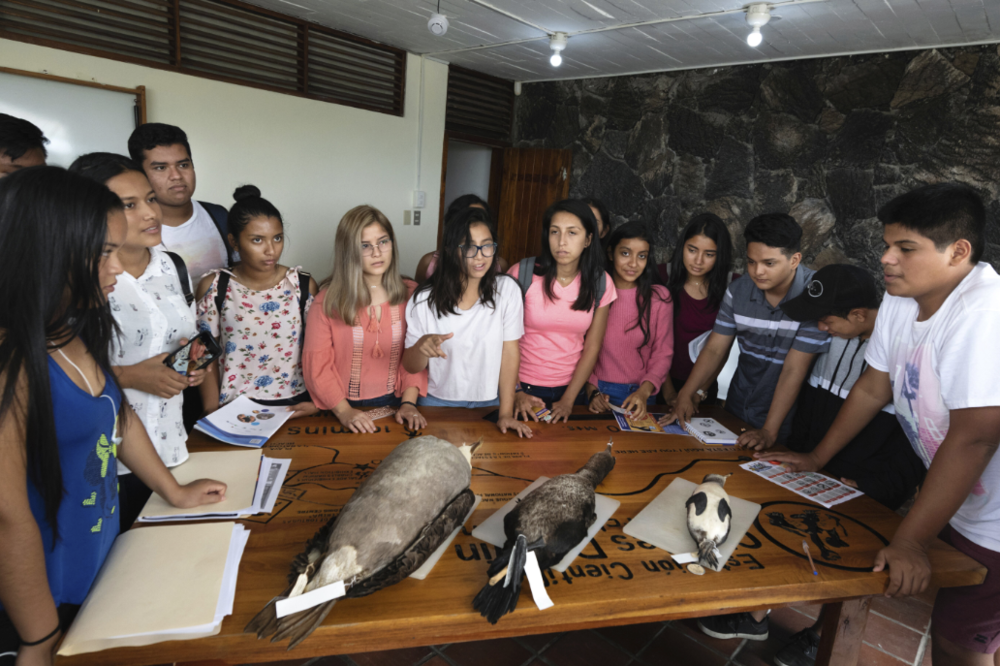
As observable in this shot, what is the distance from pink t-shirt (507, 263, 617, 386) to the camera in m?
2.33

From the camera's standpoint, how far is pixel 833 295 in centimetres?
183

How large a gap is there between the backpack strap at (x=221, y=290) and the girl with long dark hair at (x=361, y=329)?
32 centimetres

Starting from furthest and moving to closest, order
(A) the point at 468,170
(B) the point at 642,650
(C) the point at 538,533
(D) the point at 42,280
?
(A) the point at 468,170 → (B) the point at 642,650 → (C) the point at 538,533 → (D) the point at 42,280

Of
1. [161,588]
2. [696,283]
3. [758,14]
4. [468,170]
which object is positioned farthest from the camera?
[468,170]

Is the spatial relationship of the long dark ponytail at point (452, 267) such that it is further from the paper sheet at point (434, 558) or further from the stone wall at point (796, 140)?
the stone wall at point (796, 140)

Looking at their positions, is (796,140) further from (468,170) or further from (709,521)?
(709,521)

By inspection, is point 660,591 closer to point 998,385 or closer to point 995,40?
point 998,385

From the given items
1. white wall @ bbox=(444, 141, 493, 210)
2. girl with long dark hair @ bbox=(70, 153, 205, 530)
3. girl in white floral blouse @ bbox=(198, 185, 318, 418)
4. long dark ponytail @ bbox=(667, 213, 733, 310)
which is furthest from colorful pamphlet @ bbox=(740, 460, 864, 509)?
white wall @ bbox=(444, 141, 493, 210)

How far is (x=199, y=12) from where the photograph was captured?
3.79 meters

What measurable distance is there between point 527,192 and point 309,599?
575 cm

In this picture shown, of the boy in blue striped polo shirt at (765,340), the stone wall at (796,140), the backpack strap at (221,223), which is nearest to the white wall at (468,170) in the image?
the stone wall at (796,140)

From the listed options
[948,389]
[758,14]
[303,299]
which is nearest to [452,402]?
[303,299]

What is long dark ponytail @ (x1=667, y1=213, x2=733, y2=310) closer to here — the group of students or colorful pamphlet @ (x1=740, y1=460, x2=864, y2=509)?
the group of students

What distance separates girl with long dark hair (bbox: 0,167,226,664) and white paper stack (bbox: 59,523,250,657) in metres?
0.06
